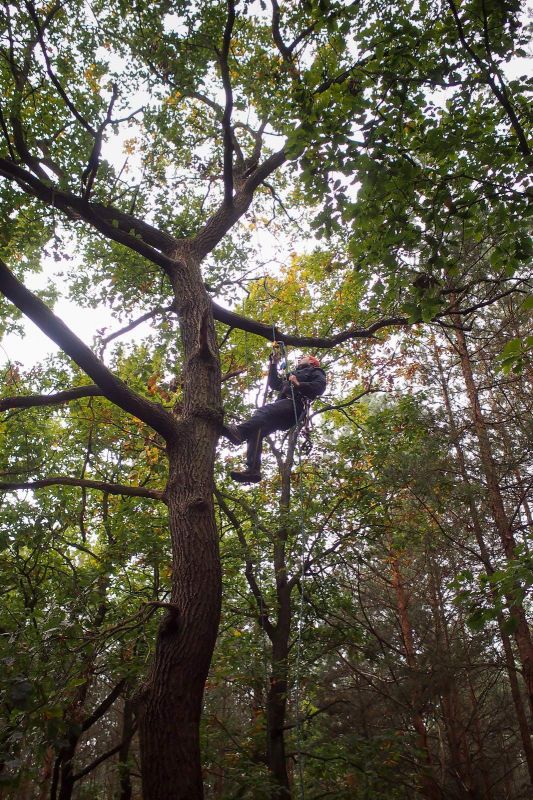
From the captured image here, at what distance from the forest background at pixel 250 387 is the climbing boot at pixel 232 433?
64cm

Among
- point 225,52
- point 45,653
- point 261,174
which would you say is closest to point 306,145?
point 225,52

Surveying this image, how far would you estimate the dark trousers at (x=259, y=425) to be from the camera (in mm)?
5078

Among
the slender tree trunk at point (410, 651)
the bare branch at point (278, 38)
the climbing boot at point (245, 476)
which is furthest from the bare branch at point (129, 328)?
the slender tree trunk at point (410, 651)

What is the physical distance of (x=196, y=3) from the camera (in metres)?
5.17

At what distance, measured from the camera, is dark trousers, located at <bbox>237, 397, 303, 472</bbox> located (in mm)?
5078

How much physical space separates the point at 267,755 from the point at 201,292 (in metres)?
6.87

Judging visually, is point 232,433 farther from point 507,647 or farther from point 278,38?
point 507,647

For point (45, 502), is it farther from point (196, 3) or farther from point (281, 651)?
point (196, 3)

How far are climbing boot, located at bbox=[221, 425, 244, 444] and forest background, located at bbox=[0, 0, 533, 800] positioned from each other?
64 centimetres

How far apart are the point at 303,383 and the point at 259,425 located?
0.75 meters

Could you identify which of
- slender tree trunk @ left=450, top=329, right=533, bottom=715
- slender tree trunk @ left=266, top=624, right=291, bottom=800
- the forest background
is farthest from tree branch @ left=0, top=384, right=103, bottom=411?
slender tree trunk @ left=450, top=329, right=533, bottom=715

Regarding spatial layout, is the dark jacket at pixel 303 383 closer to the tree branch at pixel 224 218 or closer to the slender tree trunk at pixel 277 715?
the tree branch at pixel 224 218

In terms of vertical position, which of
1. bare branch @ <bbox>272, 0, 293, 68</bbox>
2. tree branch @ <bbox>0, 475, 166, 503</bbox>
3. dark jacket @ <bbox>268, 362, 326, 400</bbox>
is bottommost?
tree branch @ <bbox>0, 475, 166, 503</bbox>

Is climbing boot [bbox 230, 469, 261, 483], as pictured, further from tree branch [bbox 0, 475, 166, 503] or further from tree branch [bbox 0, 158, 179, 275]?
tree branch [bbox 0, 158, 179, 275]
